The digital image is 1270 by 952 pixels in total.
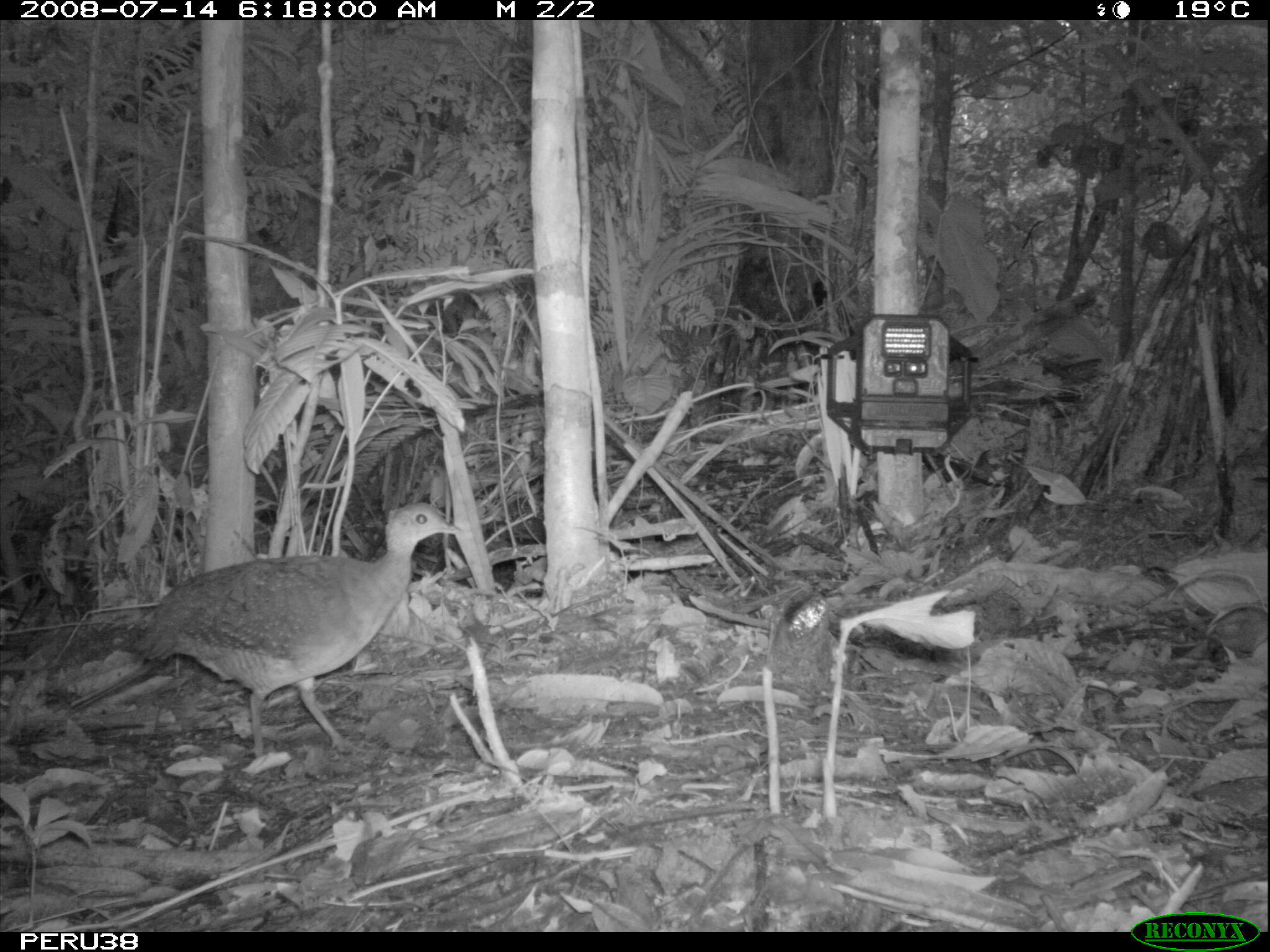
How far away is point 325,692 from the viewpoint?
11.0 ft

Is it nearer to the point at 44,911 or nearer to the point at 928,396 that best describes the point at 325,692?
the point at 44,911

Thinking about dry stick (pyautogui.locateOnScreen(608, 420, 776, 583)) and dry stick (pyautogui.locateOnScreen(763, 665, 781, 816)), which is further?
dry stick (pyautogui.locateOnScreen(608, 420, 776, 583))

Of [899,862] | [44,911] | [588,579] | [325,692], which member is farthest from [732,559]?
[44,911]
